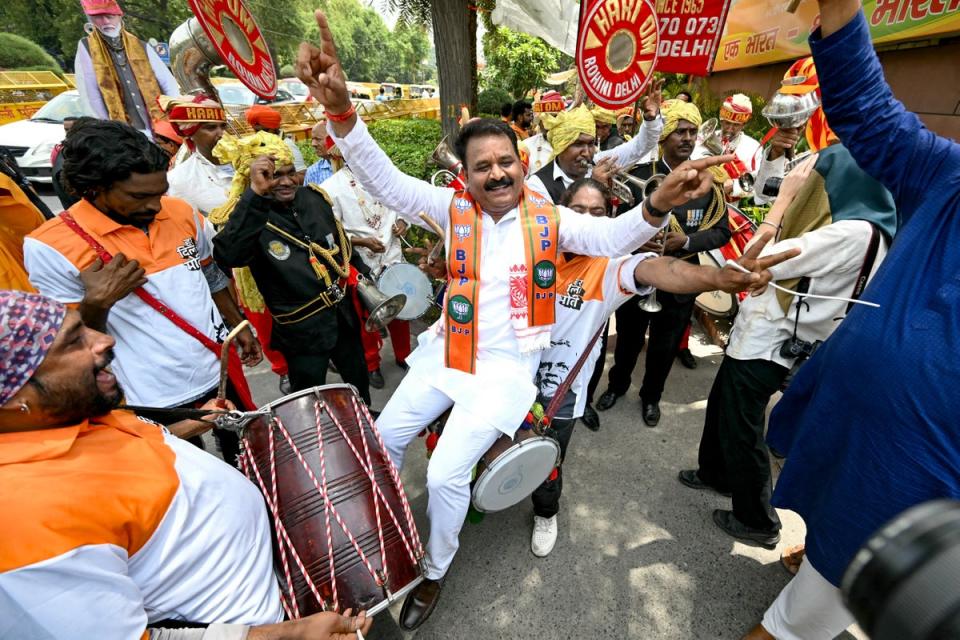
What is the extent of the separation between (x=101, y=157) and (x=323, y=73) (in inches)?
41.5

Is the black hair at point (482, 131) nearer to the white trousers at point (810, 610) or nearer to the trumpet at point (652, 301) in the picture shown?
the trumpet at point (652, 301)

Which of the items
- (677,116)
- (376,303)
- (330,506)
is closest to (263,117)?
(376,303)

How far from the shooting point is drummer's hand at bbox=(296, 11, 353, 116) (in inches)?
70.9

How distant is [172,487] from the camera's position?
127 centimetres

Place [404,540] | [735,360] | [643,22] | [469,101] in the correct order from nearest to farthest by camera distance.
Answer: [404,540]
[735,360]
[643,22]
[469,101]

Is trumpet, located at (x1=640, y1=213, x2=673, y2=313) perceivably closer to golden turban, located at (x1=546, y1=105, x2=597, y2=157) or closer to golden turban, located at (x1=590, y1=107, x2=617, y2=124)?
golden turban, located at (x1=546, y1=105, x2=597, y2=157)

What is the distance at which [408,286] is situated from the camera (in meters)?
3.48

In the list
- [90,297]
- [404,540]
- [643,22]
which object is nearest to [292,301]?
[90,297]

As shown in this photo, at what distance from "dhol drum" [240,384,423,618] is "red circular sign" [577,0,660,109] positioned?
312 centimetres

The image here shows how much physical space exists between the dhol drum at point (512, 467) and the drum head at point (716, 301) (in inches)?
109

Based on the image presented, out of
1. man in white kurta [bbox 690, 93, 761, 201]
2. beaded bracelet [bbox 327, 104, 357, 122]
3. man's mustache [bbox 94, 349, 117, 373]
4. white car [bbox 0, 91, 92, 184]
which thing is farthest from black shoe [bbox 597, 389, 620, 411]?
white car [bbox 0, 91, 92, 184]

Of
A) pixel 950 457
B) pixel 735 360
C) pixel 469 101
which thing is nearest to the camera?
pixel 950 457

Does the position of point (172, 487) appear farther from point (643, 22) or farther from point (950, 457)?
point (643, 22)

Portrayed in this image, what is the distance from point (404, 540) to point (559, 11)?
30.5 feet
